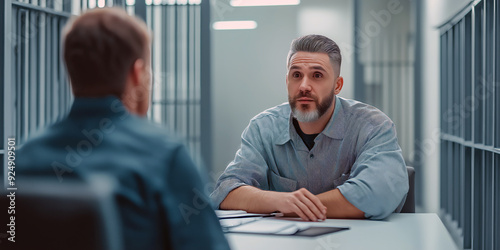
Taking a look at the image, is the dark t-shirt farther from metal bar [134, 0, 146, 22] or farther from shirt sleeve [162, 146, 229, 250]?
metal bar [134, 0, 146, 22]

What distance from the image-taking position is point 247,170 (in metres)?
2.08

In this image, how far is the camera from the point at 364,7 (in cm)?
529

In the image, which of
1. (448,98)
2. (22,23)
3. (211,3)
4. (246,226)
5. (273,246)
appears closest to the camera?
(273,246)

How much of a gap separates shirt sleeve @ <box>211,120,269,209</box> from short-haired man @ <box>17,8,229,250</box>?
1067 millimetres

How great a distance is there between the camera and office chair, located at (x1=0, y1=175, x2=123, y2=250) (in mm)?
730

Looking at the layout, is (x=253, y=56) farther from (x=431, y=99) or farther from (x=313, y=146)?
(x=313, y=146)

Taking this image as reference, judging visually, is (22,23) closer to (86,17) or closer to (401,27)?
(86,17)

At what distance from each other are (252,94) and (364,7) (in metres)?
1.32

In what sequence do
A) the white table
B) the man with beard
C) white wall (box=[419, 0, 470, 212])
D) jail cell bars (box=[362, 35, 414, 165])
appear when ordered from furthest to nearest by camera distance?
jail cell bars (box=[362, 35, 414, 165]) < white wall (box=[419, 0, 470, 212]) < the man with beard < the white table

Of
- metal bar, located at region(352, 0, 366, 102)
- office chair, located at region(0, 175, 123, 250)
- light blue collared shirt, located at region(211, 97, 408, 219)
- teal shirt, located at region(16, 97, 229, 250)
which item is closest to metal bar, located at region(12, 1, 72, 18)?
light blue collared shirt, located at region(211, 97, 408, 219)

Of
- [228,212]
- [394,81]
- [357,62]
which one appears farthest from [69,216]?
[394,81]

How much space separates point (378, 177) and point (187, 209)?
3.63 feet

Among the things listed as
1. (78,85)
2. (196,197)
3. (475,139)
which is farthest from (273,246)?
(475,139)

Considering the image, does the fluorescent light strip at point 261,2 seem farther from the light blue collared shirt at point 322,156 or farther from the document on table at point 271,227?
the document on table at point 271,227
